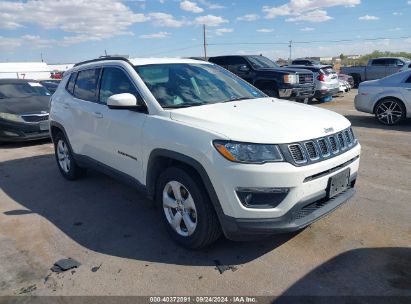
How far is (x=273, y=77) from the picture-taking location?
37.7 feet

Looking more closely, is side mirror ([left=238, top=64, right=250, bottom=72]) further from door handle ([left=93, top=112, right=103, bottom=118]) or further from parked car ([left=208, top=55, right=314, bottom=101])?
door handle ([left=93, top=112, right=103, bottom=118])

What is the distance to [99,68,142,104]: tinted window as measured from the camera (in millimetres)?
4001

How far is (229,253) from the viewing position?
3.45 meters

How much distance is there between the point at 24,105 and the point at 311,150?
849 centimetres

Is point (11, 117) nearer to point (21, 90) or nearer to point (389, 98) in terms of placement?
point (21, 90)

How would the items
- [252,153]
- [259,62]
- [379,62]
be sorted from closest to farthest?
[252,153] < [259,62] < [379,62]

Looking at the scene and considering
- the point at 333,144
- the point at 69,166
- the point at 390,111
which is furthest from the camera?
the point at 390,111

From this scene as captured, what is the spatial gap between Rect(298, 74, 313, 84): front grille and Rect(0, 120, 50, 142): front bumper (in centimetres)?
778

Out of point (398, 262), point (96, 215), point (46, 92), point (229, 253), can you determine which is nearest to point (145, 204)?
point (96, 215)

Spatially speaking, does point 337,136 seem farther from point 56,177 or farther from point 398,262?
point 56,177

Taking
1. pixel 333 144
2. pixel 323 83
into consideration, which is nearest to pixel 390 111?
pixel 323 83

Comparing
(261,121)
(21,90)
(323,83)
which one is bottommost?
(261,121)

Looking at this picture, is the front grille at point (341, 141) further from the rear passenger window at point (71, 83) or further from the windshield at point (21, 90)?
the windshield at point (21, 90)

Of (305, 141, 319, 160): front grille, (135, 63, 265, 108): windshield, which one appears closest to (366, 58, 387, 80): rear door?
(135, 63, 265, 108): windshield
